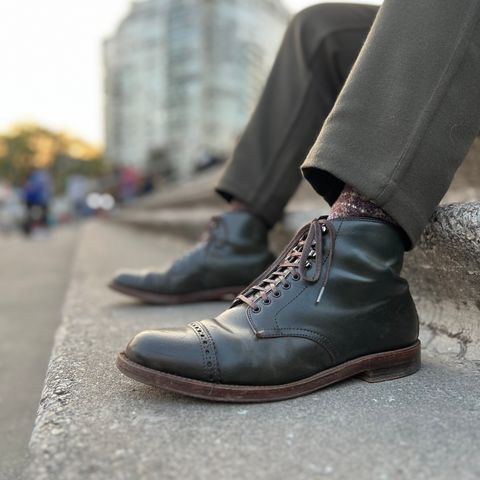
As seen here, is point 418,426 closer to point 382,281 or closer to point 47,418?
point 382,281

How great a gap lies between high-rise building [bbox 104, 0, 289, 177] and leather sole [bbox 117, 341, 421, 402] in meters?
18.3

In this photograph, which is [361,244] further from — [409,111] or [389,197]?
[409,111]

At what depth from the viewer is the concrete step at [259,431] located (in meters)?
0.62

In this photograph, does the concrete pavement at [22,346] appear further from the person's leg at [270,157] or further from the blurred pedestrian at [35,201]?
the blurred pedestrian at [35,201]

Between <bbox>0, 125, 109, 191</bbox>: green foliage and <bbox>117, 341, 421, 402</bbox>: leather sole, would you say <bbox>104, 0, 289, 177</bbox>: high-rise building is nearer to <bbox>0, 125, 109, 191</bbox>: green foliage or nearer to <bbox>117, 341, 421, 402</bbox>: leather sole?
<bbox>117, 341, 421, 402</bbox>: leather sole

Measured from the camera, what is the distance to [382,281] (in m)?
0.91

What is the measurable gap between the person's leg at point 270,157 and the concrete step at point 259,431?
0.54 m

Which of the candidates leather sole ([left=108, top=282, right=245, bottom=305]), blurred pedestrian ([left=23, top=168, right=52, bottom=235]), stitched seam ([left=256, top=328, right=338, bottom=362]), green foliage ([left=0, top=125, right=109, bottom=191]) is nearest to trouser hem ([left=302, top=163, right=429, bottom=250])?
stitched seam ([left=256, top=328, right=338, bottom=362])

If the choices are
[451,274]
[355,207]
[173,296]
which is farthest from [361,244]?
[173,296]

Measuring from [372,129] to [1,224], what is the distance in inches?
685

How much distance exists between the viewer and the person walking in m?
0.81

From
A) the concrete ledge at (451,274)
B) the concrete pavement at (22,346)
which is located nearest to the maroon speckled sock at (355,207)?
the concrete ledge at (451,274)

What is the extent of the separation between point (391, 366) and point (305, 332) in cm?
18

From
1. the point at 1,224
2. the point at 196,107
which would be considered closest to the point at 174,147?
the point at 196,107
